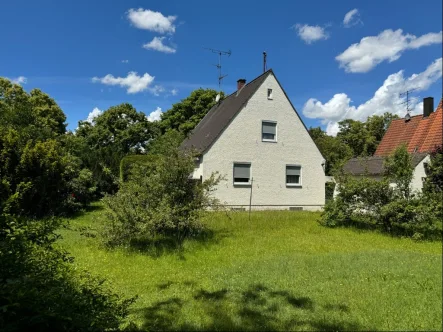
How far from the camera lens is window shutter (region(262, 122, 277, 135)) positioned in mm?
18328

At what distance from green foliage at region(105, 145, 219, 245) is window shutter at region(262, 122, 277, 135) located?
33.2 ft

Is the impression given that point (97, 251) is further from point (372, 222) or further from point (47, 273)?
point (372, 222)

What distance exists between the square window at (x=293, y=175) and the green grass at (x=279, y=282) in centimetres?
1002

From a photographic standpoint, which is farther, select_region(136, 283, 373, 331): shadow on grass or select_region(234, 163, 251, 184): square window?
select_region(234, 163, 251, 184): square window

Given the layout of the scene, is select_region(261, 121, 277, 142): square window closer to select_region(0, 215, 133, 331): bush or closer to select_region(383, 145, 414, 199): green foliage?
select_region(383, 145, 414, 199): green foliage

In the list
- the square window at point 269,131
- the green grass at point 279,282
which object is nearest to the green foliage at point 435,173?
the green grass at point 279,282

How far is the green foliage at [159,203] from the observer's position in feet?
25.7

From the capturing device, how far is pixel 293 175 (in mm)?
18922

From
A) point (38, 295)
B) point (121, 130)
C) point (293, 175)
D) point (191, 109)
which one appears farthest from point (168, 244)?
point (121, 130)

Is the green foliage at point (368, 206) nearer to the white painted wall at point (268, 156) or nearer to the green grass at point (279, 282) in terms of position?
the green grass at point (279, 282)

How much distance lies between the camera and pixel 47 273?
412 centimetres

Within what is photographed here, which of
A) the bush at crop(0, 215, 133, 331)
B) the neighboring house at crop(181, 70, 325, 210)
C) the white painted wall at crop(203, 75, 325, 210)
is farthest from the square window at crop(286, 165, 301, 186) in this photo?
the bush at crop(0, 215, 133, 331)

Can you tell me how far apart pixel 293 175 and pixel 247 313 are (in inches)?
607

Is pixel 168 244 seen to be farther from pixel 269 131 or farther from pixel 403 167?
pixel 269 131
